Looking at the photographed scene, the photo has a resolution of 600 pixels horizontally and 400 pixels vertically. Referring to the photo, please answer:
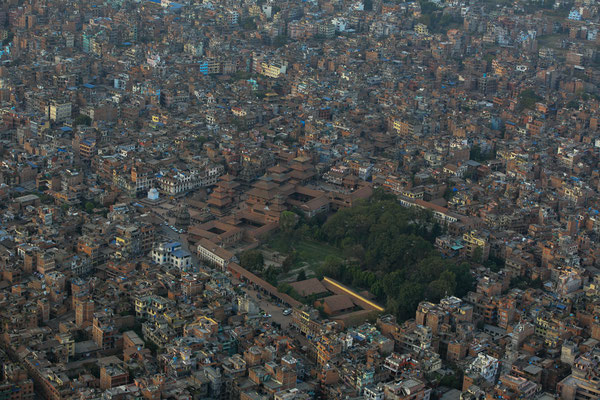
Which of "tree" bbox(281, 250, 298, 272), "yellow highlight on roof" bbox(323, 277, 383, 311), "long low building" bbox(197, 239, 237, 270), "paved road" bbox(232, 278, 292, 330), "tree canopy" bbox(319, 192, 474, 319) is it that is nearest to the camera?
"paved road" bbox(232, 278, 292, 330)

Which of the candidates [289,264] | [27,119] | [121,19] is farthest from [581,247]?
[121,19]

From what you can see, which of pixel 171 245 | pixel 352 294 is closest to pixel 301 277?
pixel 352 294

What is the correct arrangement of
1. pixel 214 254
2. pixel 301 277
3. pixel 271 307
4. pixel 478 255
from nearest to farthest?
pixel 271 307
pixel 301 277
pixel 214 254
pixel 478 255

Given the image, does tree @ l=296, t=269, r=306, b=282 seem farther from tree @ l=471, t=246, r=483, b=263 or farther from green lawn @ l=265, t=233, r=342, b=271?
tree @ l=471, t=246, r=483, b=263

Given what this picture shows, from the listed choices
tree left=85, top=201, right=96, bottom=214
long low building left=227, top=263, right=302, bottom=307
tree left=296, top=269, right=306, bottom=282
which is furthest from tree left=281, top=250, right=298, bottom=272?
tree left=85, top=201, right=96, bottom=214

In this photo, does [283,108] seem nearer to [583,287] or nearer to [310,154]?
[310,154]

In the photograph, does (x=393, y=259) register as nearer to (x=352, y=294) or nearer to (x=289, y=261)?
(x=352, y=294)

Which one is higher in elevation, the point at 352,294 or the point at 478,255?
the point at 478,255

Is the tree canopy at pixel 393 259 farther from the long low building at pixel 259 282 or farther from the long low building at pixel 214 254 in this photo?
the long low building at pixel 214 254
